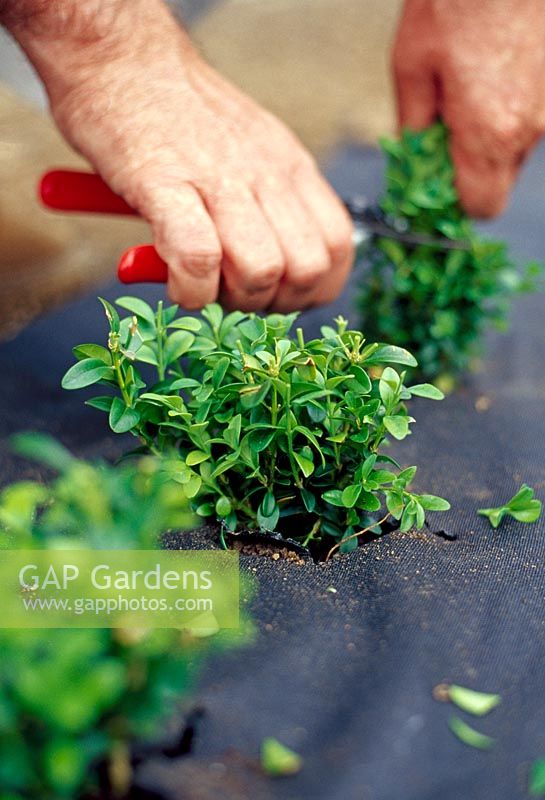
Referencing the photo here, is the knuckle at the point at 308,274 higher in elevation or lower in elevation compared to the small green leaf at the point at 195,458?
lower

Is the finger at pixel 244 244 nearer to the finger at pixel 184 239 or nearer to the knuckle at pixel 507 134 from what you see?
the finger at pixel 184 239

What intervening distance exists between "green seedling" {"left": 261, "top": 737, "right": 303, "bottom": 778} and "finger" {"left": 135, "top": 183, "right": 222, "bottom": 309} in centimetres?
83

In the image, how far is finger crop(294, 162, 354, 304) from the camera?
5.22 feet

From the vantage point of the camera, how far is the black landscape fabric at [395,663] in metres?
0.77

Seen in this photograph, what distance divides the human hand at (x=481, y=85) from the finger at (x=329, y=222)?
0.30 metres

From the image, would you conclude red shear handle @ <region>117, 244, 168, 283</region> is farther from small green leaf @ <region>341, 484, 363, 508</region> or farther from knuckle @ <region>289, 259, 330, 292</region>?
small green leaf @ <region>341, 484, 363, 508</region>

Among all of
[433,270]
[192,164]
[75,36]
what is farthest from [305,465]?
[75,36]

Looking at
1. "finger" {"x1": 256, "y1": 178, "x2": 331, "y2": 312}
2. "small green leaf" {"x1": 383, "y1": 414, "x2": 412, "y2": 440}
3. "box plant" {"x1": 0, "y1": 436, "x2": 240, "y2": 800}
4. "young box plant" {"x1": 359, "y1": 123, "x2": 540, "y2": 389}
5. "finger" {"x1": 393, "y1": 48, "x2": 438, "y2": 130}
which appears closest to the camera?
"box plant" {"x1": 0, "y1": 436, "x2": 240, "y2": 800}

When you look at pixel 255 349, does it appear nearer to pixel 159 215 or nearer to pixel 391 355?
pixel 391 355

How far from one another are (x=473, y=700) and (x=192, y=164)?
39.9 inches

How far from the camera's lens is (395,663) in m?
0.91

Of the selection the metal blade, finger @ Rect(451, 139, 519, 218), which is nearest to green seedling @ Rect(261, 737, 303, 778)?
the metal blade

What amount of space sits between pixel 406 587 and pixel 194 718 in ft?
1.11

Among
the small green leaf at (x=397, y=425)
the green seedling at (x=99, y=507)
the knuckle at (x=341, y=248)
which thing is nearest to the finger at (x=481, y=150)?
the knuckle at (x=341, y=248)
